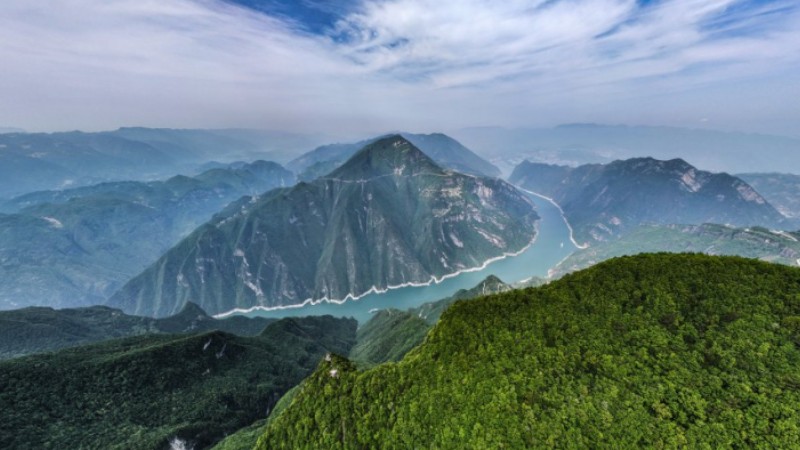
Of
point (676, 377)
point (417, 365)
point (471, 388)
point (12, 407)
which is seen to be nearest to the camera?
point (676, 377)

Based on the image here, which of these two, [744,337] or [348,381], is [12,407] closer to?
[348,381]

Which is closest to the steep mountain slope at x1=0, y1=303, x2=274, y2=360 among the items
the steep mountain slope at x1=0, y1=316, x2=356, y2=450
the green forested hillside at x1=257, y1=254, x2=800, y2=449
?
the steep mountain slope at x1=0, y1=316, x2=356, y2=450

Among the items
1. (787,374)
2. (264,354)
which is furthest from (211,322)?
(787,374)

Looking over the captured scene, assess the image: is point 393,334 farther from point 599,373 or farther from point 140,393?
point 599,373

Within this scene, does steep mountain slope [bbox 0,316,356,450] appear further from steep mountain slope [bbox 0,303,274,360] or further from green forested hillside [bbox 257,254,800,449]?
steep mountain slope [bbox 0,303,274,360]

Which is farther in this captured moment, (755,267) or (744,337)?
(755,267)

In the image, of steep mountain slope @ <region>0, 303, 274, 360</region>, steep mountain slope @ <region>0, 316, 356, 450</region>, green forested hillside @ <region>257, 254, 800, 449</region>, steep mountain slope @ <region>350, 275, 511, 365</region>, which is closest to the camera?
green forested hillside @ <region>257, 254, 800, 449</region>

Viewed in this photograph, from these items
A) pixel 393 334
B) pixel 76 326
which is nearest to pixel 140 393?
pixel 393 334
